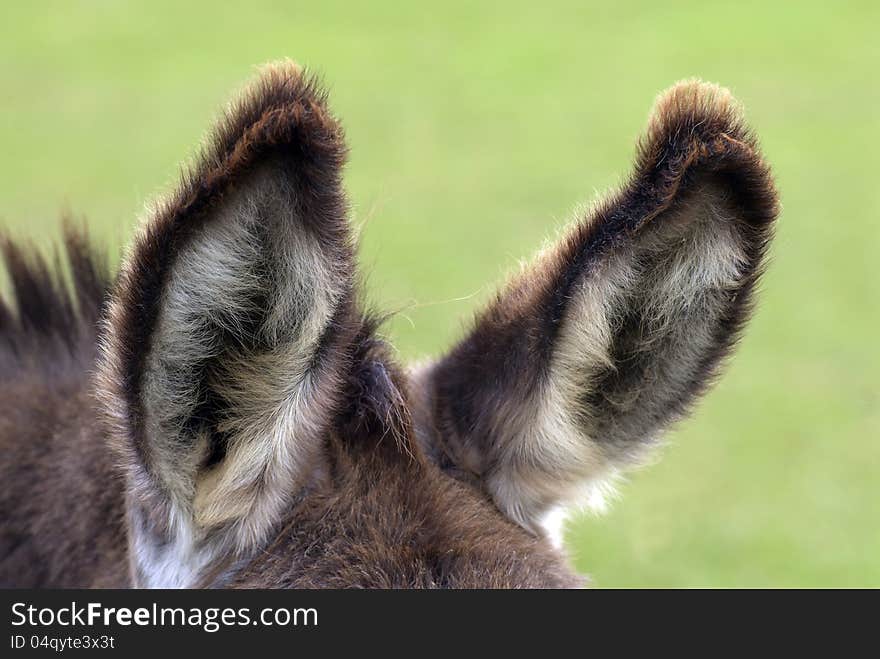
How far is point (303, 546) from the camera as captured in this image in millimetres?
2258

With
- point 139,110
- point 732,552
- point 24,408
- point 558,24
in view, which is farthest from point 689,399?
point 558,24

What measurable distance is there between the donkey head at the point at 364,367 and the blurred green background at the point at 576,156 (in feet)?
5.16

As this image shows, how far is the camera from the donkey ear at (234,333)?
1.80 m

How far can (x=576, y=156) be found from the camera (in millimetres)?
10242

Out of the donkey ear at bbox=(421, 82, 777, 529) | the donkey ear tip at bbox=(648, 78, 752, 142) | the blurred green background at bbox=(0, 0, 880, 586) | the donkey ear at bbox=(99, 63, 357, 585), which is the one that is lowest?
the donkey ear at bbox=(99, 63, 357, 585)

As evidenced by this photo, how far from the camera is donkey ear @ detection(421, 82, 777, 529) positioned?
2.04m

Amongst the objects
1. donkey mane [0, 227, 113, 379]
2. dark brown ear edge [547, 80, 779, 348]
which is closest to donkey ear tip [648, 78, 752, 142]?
dark brown ear edge [547, 80, 779, 348]

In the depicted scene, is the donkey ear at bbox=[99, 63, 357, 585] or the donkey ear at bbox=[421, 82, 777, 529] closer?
the donkey ear at bbox=[99, 63, 357, 585]

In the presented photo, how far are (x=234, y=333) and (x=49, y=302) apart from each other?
1.30 meters

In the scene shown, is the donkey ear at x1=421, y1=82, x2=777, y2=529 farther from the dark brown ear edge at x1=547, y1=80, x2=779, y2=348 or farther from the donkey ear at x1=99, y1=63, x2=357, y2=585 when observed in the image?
the donkey ear at x1=99, y1=63, x2=357, y2=585

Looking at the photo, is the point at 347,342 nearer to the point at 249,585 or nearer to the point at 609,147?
the point at 249,585

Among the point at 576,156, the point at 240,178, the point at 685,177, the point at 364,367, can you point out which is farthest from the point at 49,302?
the point at 576,156

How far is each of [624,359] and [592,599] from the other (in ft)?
1.74

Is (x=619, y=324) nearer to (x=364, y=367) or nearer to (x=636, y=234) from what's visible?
(x=636, y=234)
